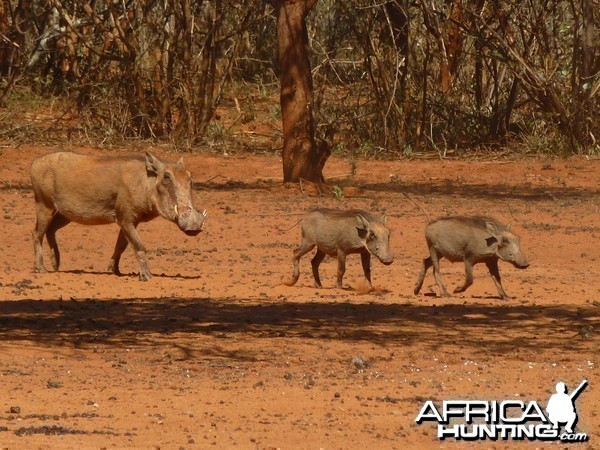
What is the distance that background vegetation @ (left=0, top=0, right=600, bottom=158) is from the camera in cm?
2200

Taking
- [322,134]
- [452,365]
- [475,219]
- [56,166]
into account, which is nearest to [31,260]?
[56,166]

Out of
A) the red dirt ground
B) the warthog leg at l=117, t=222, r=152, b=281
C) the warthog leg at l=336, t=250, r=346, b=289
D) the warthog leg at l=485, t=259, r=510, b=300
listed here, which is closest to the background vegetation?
the red dirt ground

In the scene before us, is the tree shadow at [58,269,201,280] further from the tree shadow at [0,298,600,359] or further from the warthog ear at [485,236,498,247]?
the warthog ear at [485,236,498,247]

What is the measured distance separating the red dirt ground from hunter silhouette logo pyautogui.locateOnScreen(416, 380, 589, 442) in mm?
96

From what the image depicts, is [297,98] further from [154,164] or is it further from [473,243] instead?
[473,243]

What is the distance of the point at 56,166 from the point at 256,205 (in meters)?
4.69

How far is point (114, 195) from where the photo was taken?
13.1m

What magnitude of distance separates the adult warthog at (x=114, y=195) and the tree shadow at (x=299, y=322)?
129 cm

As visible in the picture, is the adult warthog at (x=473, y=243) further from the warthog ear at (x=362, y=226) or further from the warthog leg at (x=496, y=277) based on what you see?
the warthog ear at (x=362, y=226)

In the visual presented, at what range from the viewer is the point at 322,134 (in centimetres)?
2280

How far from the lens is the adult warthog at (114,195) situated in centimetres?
1256

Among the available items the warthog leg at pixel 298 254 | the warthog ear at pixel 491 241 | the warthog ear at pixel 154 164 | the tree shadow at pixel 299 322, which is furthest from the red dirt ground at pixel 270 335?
the warthog ear at pixel 154 164

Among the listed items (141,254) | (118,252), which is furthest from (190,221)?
(118,252)

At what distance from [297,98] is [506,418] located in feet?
40.9
